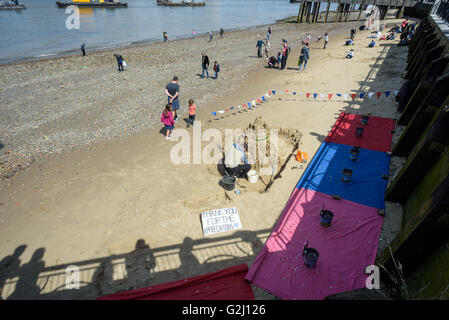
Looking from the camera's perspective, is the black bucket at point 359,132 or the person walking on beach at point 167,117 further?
the person walking on beach at point 167,117

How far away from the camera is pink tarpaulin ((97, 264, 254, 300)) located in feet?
20.6

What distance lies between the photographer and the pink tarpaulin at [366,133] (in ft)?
40.2

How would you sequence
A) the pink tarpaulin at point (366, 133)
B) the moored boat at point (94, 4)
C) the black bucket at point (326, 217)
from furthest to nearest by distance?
the moored boat at point (94, 4) → the pink tarpaulin at point (366, 133) → the black bucket at point (326, 217)

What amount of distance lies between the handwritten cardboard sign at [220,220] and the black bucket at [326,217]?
110 inches

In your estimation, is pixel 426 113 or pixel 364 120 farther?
pixel 364 120

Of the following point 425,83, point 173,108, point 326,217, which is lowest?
point 326,217

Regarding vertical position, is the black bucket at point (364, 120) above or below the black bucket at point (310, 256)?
Answer: above

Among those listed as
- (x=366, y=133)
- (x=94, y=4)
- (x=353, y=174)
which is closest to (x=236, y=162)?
(x=353, y=174)

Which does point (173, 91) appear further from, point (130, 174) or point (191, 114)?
point (130, 174)

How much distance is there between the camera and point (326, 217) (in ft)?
26.0

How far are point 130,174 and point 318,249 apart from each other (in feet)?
28.2

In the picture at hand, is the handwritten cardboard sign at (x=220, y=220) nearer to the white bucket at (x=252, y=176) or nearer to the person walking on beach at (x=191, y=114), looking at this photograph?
the white bucket at (x=252, y=176)

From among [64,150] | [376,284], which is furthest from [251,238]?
[64,150]

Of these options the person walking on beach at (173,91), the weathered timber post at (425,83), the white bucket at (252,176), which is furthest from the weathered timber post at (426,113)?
the person walking on beach at (173,91)
